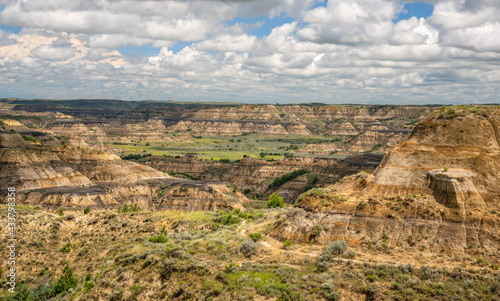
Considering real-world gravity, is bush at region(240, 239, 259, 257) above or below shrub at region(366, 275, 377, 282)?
below

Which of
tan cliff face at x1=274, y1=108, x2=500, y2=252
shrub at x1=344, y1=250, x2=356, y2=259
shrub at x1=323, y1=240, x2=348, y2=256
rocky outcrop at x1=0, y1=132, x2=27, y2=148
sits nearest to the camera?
tan cliff face at x1=274, y1=108, x2=500, y2=252

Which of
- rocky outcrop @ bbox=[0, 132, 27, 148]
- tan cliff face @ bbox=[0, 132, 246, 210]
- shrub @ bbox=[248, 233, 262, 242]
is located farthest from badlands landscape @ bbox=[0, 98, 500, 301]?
rocky outcrop @ bbox=[0, 132, 27, 148]

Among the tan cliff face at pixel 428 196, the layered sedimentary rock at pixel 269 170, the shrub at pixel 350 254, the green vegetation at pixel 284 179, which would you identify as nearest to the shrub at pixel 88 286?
the tan cliff face at pixel 428 196

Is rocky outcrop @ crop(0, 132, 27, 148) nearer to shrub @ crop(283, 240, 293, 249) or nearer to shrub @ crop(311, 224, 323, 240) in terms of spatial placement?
shrub @ crop(283, 240, 293, 249)

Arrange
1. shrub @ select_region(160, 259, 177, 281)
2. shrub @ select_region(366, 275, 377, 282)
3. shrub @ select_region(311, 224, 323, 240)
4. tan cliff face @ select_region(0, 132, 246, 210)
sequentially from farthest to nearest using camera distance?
tan cliff face @ select_region(0, 132, 246, 210), shrub @ select_region(160, 259, 177, 281), shrub @ select_region(311, 224, 323, 240), shrub @ select_region(366, 275, 377, 282)

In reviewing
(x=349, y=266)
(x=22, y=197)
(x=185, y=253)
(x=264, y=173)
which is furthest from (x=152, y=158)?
(x=349, y=266)

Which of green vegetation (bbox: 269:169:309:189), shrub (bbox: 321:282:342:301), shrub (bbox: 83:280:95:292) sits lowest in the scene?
green vegetation (bbox: 269:169:309:189)

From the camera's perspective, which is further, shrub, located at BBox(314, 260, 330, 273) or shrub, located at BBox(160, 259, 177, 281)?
shrub, located at BBox(160, 259, 177, 281)
